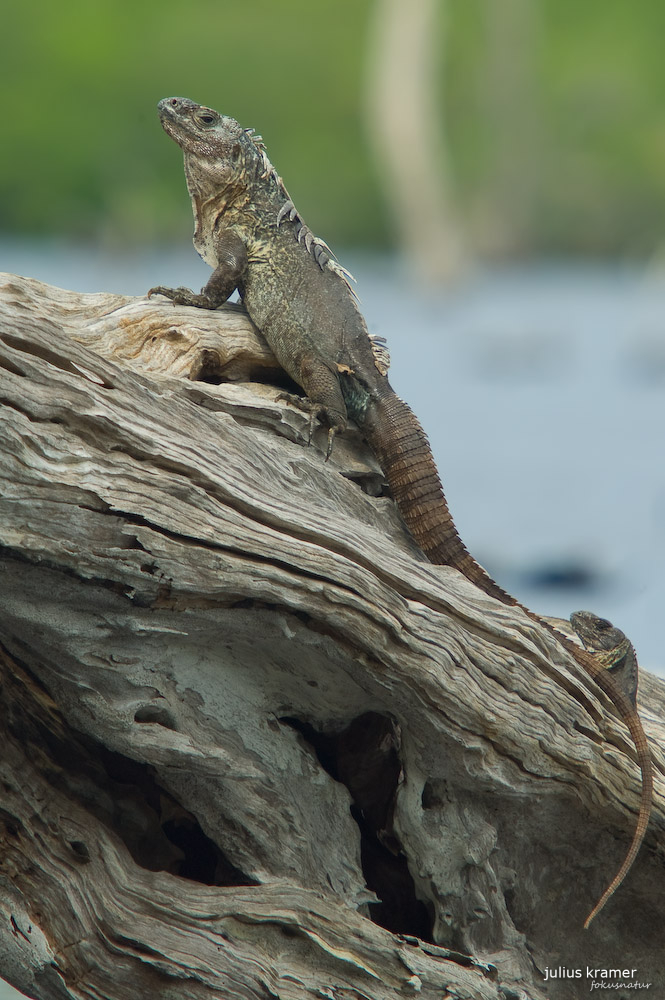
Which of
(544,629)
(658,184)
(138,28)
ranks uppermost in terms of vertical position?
(658,184)

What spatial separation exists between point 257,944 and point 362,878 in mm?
307

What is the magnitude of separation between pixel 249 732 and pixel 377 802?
0.44m

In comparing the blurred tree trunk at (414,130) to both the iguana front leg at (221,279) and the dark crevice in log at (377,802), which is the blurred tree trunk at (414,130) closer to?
the iguana front leg at (221,279)

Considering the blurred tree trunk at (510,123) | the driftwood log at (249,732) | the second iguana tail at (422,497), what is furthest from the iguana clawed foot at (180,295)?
the blurred tree trunk at (510,123)

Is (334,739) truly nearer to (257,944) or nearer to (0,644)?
(257,944)

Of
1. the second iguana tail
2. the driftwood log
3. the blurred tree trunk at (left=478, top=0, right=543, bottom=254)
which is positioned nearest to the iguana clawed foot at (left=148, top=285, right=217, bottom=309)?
the driftwood log

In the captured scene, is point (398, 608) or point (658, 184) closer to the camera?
point (398, 608)

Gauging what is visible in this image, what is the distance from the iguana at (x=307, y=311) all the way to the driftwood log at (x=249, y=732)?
0.15 meters

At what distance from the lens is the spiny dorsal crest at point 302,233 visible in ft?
9.68

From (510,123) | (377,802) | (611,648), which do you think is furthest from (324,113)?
(377,802)

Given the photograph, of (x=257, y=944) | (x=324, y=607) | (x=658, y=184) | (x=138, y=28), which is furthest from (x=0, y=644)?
(x=658, y=184)

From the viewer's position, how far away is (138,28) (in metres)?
8.18

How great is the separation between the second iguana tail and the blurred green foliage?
470 cm

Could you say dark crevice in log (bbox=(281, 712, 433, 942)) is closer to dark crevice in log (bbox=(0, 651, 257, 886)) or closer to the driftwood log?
the driftwood log
